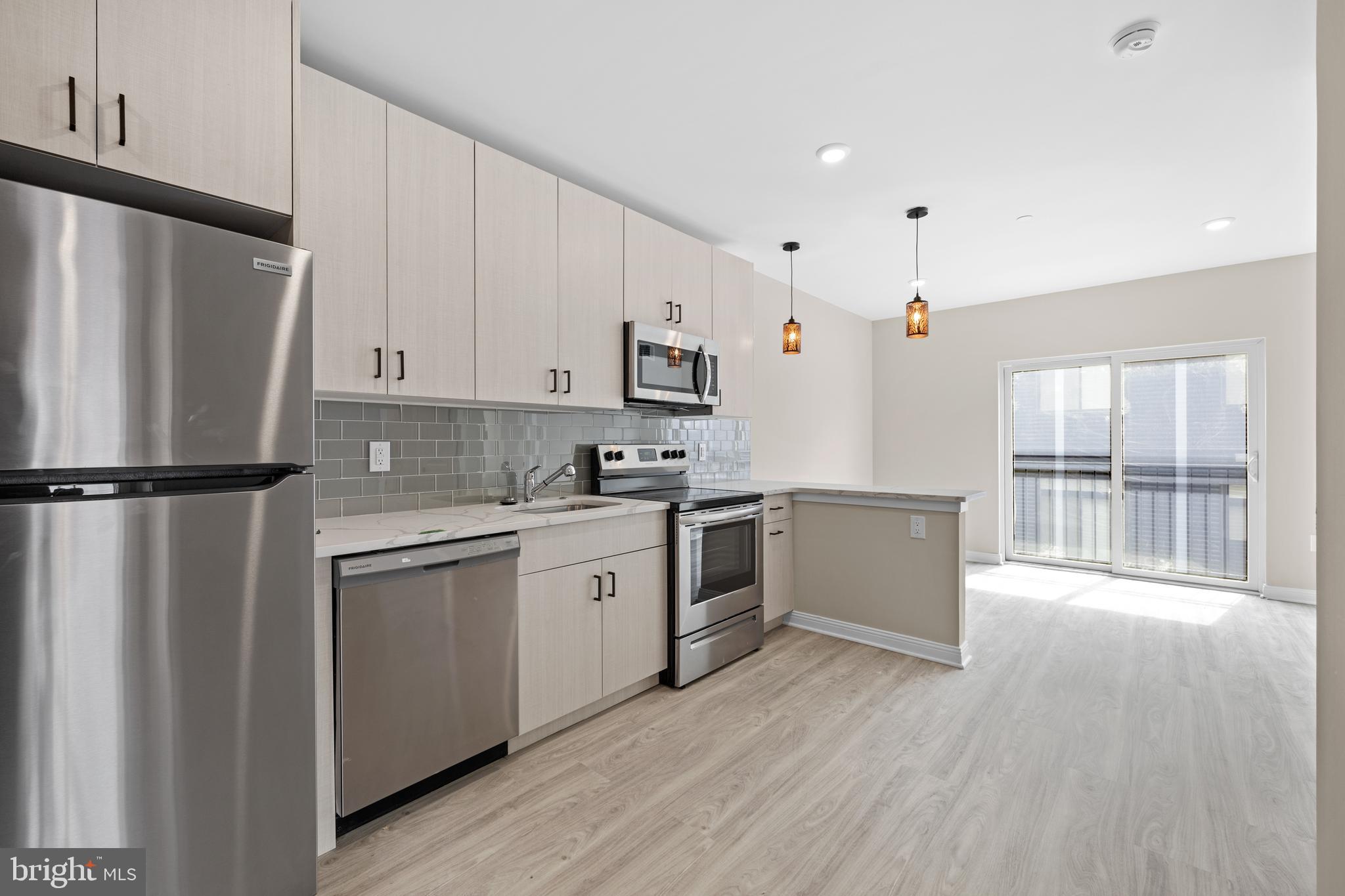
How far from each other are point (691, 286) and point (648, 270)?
14.5 inches

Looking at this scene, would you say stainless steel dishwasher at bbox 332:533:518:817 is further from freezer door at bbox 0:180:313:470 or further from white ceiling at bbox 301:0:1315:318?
white ceiling at bbox 301:0:1315:318

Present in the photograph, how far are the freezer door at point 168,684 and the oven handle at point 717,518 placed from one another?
1643 mm

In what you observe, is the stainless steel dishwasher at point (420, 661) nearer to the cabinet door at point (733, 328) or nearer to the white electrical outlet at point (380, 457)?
the white electrical outlet at point (380, 457)

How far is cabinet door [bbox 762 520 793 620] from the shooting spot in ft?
11.6

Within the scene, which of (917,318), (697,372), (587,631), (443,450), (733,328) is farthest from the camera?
(733,328)

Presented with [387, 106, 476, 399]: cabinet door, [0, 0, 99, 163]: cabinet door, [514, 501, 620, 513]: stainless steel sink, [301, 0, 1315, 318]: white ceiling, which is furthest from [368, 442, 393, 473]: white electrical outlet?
[301, 0, 1315, 318]: white ceiling

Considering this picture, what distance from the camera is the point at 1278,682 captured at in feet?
9.45

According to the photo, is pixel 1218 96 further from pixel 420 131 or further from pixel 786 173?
pixel 420 131

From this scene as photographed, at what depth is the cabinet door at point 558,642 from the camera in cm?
221

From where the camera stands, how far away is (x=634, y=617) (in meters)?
2.66

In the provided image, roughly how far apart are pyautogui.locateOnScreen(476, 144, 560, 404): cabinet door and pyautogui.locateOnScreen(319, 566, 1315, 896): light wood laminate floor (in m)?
1.48

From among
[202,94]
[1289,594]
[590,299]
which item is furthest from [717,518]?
[1289,594]

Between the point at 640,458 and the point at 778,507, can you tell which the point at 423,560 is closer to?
the point at 640,458

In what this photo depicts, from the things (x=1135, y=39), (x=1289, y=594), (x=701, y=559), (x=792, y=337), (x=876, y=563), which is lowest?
(x=1289, y=594)
